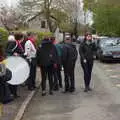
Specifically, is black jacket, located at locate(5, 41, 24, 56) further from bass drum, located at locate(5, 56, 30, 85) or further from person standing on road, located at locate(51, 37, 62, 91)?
bass drum, located at locate(5, 56, 30, 85)

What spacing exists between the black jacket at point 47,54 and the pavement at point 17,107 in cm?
105

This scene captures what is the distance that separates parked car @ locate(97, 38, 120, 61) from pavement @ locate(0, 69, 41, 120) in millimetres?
15801

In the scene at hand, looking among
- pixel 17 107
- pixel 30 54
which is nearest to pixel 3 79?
pixel 17 107

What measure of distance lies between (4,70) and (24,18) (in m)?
68.6

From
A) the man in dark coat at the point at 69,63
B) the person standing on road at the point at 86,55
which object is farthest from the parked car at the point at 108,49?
the man in dark coat at the point at 69,63

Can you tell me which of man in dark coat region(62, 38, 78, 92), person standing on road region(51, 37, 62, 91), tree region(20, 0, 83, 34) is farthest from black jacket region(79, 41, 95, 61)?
tree region(20, 0, 83, 34)

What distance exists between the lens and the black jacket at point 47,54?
48.7ft

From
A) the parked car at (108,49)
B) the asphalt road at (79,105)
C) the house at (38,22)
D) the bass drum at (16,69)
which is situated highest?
the bass drum at (16,69)

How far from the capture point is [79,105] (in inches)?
507

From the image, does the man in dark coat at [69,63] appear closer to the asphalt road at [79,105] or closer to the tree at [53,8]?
A: the asphalt road at [79,105]

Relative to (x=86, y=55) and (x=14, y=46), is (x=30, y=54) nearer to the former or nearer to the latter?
(x=14, y=46)

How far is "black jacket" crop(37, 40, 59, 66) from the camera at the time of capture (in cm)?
1484

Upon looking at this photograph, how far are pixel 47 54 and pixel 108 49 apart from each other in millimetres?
16840

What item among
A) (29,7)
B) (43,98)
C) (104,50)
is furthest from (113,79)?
(29,7)
